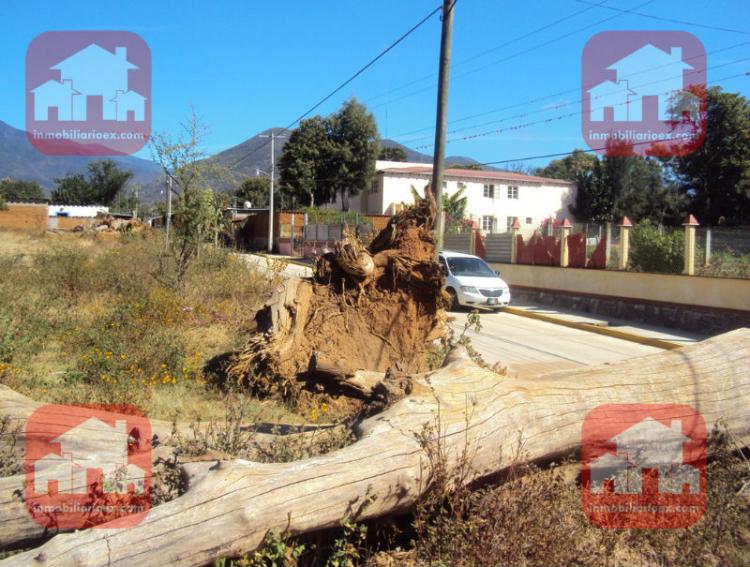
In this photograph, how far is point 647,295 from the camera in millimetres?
17547

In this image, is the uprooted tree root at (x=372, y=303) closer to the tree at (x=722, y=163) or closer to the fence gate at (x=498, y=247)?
the fence gate at (x=498, y=247)

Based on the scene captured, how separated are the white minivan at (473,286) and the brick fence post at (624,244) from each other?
329 centimetres

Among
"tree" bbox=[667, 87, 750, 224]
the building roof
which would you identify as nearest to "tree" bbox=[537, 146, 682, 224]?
the building roof

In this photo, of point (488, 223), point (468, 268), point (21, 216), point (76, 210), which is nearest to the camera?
point (468, 268)

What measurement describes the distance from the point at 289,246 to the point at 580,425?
39.6m

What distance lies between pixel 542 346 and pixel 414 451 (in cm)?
989

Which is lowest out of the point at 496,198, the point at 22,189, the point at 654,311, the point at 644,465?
the point at 644,465

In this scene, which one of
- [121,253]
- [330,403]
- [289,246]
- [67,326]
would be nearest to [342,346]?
[330,403]

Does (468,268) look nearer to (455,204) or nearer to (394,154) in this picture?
(455,204)

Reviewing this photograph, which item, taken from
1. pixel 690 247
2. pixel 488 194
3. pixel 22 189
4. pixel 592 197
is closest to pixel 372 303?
pixel 690 247

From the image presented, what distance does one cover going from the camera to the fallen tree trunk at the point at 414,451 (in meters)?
3.24

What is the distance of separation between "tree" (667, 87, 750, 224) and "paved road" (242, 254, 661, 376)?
25673 mm

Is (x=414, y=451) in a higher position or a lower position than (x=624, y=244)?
lower

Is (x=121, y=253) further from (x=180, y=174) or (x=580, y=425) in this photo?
(x=580, y=425)
